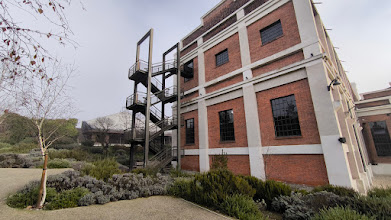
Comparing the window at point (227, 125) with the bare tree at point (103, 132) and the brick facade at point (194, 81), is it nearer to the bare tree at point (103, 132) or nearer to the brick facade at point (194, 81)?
the brick facade at point (194, 81)

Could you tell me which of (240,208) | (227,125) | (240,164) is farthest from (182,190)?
(227,125)

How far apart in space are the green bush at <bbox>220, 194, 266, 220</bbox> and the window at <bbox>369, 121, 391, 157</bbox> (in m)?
24.5

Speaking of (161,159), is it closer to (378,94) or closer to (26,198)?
(26,198)

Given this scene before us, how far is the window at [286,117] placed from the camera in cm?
939

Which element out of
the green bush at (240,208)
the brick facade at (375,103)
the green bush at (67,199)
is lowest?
the green bush at (240,208)

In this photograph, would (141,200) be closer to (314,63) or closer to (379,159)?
(314,63)

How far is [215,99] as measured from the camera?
45.5ft

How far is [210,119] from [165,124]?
410cm

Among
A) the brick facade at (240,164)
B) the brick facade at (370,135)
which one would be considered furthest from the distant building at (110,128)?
the brick facade at (370,135)

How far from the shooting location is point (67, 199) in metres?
4.88

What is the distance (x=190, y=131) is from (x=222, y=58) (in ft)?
24.7

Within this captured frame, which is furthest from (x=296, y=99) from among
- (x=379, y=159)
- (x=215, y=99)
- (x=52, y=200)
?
(x=379, y=159)

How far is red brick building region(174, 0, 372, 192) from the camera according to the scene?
27.3ft

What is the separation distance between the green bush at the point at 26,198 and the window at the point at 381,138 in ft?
97.5
